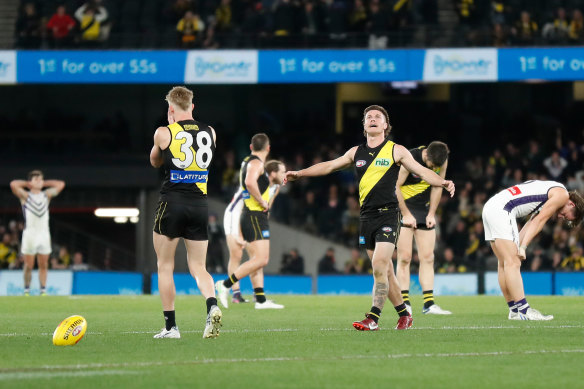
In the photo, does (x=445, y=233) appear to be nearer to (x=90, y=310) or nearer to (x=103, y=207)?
(x=103, y=207)

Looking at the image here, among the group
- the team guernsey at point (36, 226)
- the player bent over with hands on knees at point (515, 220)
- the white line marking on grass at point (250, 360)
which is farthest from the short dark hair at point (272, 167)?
the white line marking on grass at point (250, 360)

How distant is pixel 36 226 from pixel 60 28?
8.70 metres

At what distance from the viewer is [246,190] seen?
1622 centimetres

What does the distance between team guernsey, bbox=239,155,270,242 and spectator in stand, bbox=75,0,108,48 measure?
12.4 metres

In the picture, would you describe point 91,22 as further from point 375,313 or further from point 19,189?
point 375,313

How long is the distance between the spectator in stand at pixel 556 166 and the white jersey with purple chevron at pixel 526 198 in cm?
1541

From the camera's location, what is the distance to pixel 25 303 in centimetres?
1708

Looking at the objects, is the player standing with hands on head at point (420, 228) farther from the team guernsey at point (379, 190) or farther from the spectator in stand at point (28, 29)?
the spectator in stand at point (28, 29)

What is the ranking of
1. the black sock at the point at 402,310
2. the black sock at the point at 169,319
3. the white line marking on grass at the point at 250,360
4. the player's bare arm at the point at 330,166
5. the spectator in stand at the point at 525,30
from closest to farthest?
1. the white line marking on grass at the point at 250,360
2. the black sock at the point at 169,319
3. the player's bare arm at the point at 330,166
4. the black sock at the point at 402,310
5. the spectator in stand at the point at 525,30

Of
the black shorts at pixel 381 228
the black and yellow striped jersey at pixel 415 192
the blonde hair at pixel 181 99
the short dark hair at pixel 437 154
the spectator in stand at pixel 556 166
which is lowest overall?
the black shorts at pixel 381 228

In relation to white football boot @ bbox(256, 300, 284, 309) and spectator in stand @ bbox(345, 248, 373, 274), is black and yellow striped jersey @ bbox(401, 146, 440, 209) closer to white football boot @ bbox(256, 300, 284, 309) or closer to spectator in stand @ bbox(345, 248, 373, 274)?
white football boot @ bbox(256, 300, 284, 309)

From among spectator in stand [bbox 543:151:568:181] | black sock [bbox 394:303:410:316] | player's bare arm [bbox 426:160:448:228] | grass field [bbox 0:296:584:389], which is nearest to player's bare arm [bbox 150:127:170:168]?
grass field [bbox 0:296:584:389]

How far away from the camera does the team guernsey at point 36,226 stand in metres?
20.4

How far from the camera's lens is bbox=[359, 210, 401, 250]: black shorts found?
1070 cm
